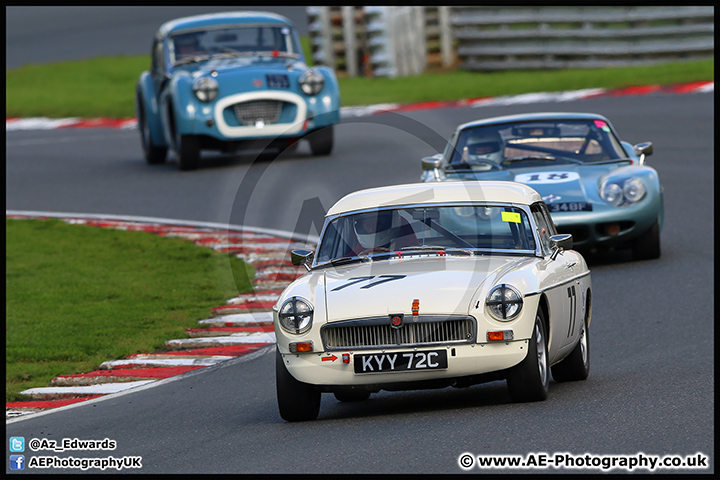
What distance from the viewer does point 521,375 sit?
6703mm

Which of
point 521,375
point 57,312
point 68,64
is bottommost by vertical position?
point 68,64

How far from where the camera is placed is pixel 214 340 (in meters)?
9.95

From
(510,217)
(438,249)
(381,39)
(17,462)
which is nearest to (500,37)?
(381,39)

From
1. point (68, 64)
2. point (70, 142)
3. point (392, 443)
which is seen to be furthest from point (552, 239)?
point (68, 64)

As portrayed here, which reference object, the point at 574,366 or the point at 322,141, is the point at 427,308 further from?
the point at 322,141

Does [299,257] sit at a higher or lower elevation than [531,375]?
higher

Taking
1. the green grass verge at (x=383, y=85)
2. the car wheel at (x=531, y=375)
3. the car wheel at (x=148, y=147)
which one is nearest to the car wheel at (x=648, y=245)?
the car wheel at (x=531, y=375)

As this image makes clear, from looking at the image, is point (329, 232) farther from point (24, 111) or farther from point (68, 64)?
point (68, 64)

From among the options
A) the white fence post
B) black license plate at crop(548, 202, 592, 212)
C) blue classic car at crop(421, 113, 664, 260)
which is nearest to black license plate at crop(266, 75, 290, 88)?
blue classic car at crop(421, 113, 664, 260)

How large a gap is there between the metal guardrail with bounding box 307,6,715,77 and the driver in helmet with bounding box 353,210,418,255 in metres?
20.1

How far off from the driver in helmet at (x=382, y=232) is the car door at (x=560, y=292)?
0.83 metres

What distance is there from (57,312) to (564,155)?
5020 mm

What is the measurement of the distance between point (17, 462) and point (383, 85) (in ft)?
74.4

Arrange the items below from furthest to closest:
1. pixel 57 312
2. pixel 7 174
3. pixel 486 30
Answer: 1. pixel 486 30
2. pixel 7 174
3. pixel 57 312
